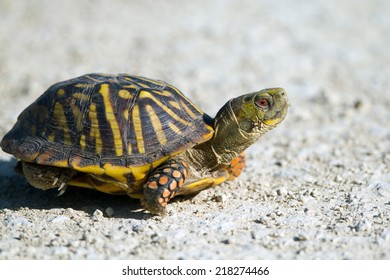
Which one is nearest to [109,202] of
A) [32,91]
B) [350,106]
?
[32,91]

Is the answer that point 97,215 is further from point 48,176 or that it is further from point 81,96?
point 81,96

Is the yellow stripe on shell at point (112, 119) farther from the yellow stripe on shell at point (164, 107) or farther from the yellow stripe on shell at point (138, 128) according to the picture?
the yellow stripe on shell at point (164, 107)

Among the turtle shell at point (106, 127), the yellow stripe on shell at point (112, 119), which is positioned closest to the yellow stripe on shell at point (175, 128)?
the turtle shell at point (106, 127)

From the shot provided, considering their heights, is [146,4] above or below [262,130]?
above

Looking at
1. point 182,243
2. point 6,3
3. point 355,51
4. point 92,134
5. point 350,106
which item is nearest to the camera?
point 182,243

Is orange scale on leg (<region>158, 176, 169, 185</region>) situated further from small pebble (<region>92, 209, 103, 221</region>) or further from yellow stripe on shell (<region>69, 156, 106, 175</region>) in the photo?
small pebble (<region>92, 209, 103, 221</region>)

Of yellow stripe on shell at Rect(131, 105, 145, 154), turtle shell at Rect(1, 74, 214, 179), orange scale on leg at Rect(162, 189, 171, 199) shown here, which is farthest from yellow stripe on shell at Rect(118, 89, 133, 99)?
orange scale on leg at Rect(162, 189, 171, 199)
